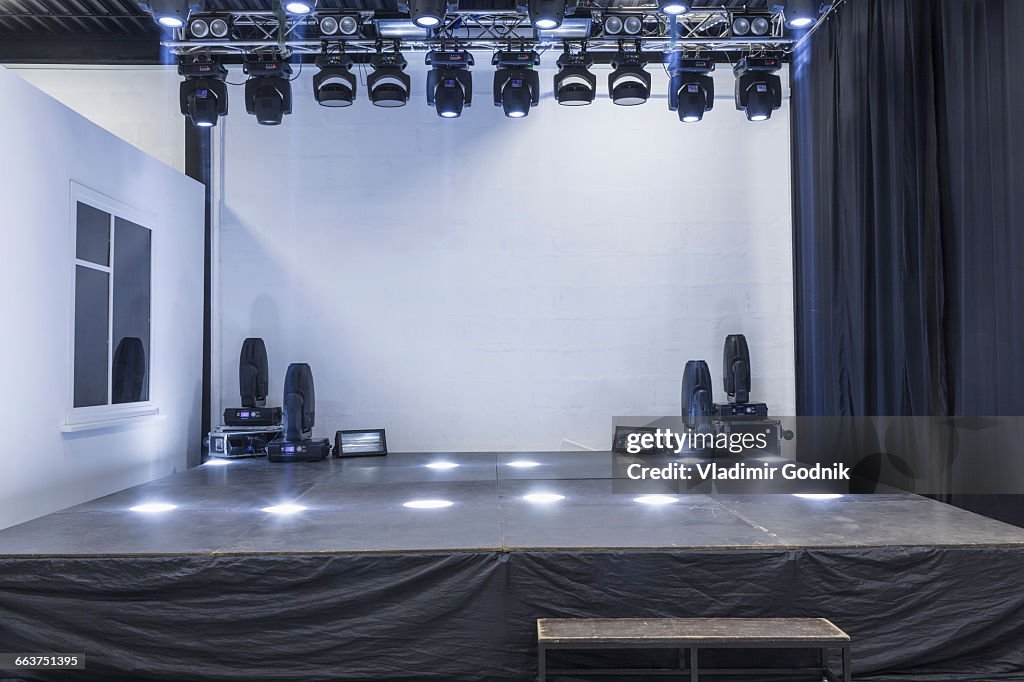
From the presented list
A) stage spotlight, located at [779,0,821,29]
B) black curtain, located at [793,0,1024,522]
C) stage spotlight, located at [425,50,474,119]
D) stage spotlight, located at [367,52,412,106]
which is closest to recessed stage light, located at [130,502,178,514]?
stage spotlight, located at [367,52,412,106]

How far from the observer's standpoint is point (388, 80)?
5410 millimetres

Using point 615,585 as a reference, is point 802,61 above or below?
above

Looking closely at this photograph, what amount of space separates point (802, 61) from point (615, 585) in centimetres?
469

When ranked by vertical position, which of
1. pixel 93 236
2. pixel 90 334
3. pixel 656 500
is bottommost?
pixel 656 500

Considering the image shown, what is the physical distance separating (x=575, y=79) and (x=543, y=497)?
2763mm

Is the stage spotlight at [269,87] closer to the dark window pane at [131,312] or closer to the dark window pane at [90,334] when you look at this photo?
the dark window pane at [131,312]

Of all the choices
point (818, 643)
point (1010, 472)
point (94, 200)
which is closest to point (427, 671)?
point (818, 643)

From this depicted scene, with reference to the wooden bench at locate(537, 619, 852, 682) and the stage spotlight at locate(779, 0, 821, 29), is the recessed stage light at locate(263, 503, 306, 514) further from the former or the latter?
the stage spotlight at locate(779, 0, 821, 29)

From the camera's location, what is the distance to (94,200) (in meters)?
4.54

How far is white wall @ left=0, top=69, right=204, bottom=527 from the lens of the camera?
12.4 ft

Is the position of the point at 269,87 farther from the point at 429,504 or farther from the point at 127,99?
the point at 429,504

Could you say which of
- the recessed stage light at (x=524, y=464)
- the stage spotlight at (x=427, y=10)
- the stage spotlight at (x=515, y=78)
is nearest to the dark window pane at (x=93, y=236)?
the stage spotlight at (x=427, y=10)

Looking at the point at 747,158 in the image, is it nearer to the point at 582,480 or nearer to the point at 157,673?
the point at 582,480

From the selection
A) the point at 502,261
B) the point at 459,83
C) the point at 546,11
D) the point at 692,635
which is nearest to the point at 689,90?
the point at 546,11
